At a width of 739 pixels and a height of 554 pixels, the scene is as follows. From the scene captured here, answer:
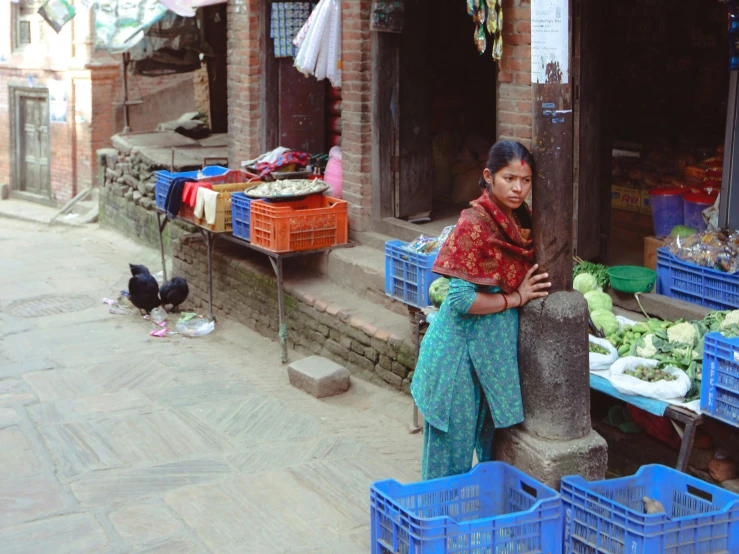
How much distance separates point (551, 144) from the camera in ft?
14.0

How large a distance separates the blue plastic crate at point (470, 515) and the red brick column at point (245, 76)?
7184mm

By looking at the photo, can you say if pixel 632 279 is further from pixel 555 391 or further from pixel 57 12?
pixel 57 12

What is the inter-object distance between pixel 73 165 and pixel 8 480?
1217 cm

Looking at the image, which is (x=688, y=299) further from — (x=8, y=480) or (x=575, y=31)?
(x=8, y=480)

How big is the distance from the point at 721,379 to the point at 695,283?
1.66 metres

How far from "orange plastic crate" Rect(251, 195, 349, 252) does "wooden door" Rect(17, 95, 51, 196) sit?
10.8 m

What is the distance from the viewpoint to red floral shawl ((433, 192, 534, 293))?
416 centimetres

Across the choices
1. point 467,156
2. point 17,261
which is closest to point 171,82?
point 17,261

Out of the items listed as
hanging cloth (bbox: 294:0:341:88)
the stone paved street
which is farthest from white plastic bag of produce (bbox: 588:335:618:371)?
hanging cloth (bbox: 294:0:341:88)

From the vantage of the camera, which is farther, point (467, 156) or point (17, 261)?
point (17, 261)

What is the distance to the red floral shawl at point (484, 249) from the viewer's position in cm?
416

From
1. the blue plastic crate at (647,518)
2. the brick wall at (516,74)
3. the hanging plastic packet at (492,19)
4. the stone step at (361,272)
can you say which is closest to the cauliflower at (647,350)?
the blue plastic crate at (647,518)

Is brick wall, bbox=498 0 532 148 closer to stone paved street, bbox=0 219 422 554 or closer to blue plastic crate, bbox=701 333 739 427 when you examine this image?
stone paved street, bbox=0 219 422 554

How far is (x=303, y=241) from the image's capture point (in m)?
8.66
